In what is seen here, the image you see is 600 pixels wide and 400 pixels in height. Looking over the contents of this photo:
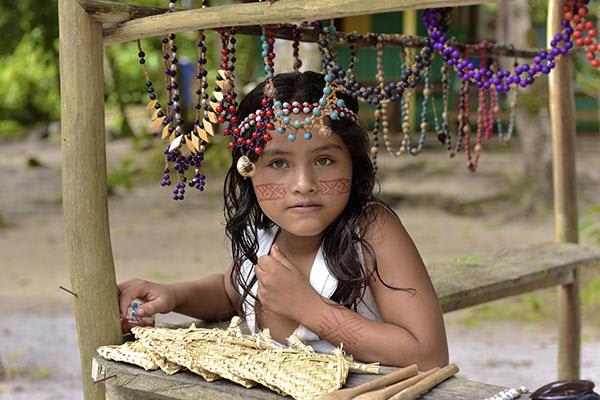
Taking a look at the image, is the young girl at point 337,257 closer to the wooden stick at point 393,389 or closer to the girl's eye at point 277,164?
the girl's eye at point 277,164

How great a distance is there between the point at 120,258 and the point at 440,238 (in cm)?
317

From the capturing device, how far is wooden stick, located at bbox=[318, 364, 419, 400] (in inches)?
78.7

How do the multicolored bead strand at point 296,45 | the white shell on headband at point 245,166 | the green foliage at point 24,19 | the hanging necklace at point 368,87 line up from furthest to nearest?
1. the green foliage at point 24,19
2. the multicolored bead strand at point 296,45
3. the hanging necklace at point 368,87
4. the white shell on headband at point 245,166

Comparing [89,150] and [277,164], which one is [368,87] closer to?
[277,164]

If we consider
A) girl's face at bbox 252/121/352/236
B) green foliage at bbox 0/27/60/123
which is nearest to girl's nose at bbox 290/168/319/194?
girl's face at bbox 252/121/352/236

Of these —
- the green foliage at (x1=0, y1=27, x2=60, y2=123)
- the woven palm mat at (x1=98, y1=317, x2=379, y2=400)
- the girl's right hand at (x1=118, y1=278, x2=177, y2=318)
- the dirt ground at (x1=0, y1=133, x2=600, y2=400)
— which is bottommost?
the dirt ground at (x1=0, y1=133, x2=600, y2=400)

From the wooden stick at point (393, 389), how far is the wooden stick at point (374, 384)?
24mm

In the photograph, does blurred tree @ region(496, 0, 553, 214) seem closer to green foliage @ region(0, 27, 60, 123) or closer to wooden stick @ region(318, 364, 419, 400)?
wooden stick @ region(318, 364, 419, 400)

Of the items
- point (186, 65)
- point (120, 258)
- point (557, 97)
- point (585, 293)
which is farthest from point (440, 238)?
point (186, 65)

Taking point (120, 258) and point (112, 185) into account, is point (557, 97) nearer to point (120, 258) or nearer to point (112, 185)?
point (120, 258)

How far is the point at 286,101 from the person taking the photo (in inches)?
94.8

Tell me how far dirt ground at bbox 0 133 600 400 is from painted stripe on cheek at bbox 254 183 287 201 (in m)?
0.70

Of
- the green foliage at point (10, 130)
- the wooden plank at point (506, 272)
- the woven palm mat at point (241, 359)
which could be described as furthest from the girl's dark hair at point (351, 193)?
the green foliage at point (10, 130)

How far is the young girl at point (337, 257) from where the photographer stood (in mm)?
2328
